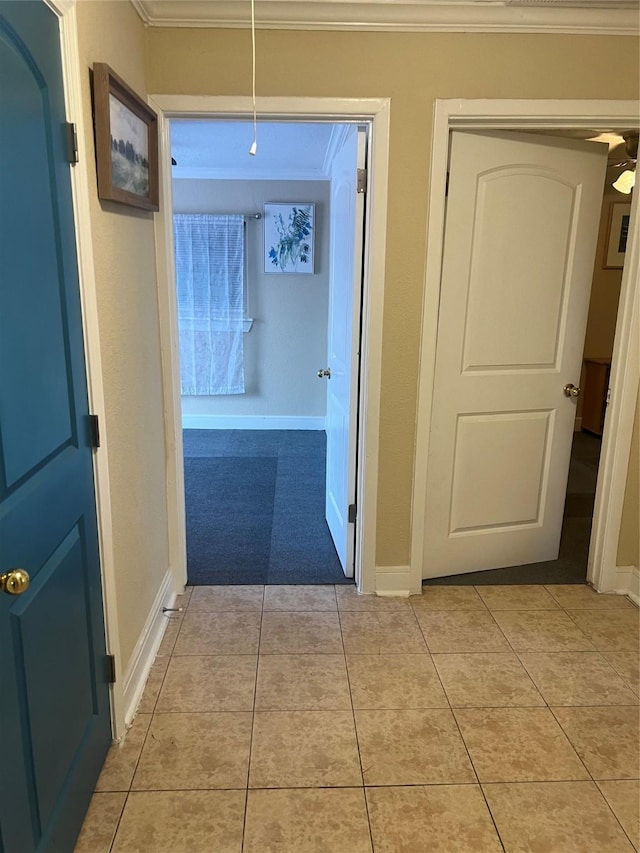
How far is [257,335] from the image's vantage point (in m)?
5.39

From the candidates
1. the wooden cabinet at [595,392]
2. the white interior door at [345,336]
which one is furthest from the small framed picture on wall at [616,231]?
the white interior door at [345,336]

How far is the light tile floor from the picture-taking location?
1.53 metres

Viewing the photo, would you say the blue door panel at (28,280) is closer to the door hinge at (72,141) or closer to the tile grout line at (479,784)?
the door hinge at (72,141)

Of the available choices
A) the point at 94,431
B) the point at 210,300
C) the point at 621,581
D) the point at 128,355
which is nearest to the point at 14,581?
the point at 94,431

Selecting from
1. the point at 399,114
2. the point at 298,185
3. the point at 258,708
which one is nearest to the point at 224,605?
the point at 258,708

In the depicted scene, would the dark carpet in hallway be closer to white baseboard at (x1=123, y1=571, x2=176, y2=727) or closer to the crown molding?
white baseboard at (x1=123, y1=571, x2=176, y2=727)

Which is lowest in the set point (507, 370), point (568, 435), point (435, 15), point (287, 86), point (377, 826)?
point (377, 826)

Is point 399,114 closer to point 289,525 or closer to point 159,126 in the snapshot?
point 159,126

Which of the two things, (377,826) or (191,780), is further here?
(191,780)

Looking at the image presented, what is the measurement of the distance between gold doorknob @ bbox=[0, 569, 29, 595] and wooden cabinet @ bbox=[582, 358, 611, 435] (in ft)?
16.6

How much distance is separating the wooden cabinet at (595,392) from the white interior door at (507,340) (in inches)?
104

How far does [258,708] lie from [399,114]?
2.22 metres

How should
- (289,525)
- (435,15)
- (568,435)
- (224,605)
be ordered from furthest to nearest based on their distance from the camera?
1. (289,525)
2. (568,435)
3. (224,605)
4. (435,15)

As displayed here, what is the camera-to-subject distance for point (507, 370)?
2.69 metres
